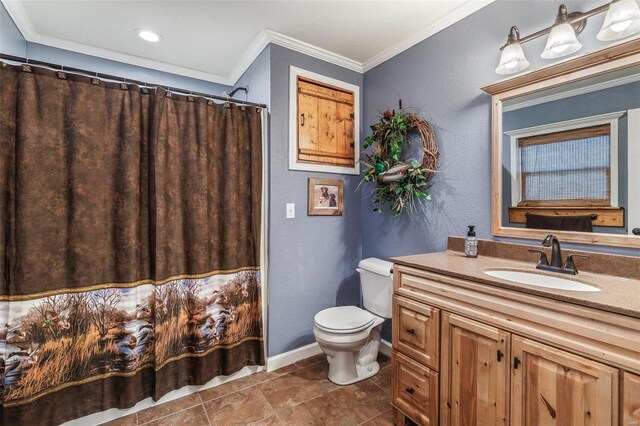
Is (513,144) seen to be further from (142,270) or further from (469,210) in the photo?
(142,270)

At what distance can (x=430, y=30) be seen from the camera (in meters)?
2.00

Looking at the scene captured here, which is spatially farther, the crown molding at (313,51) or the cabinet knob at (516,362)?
the crown molding at (313,51)

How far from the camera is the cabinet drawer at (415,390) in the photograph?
138 cm

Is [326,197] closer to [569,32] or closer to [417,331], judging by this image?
[417,331]

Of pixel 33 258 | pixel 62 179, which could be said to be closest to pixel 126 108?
pixel 62 179

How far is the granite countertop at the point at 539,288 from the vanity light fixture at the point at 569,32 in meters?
1.00

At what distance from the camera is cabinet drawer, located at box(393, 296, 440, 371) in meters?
1.38

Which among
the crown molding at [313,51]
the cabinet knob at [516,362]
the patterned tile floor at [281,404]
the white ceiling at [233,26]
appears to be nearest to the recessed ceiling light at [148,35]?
the white ceiling at [233,26]

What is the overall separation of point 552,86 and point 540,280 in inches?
37.4

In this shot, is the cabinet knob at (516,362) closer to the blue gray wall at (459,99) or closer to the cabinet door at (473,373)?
the cabinet door at (473,373)

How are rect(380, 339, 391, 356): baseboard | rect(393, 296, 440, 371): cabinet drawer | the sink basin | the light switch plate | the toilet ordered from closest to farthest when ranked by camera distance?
the sink basin < rect(393, 296, 440, 371): cabinet drawer < the toilet < the light switch plate < rect(380, 339, 391, 356): baseboard

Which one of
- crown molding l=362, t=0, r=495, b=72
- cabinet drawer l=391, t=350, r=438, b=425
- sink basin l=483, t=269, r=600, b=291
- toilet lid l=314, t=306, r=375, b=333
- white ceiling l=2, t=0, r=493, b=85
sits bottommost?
cabinet drawer l=391, t=350, r=438, b=425

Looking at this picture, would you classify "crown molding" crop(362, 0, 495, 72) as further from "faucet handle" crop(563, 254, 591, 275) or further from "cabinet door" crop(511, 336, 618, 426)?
"cabinet door" crop(511, 336, 618, 426)

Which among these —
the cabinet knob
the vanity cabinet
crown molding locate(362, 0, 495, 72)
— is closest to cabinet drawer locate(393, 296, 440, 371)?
the vanity cabinet
